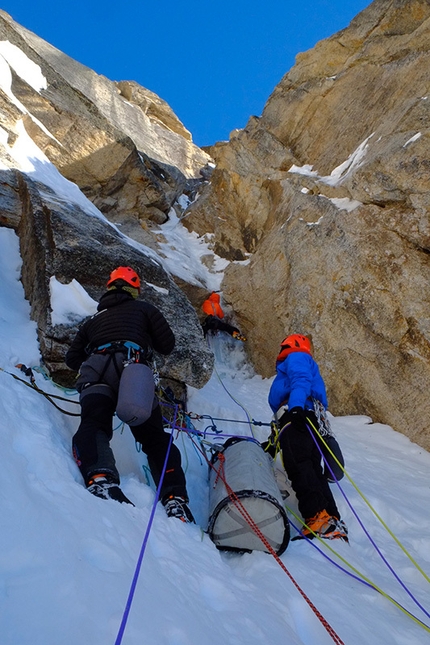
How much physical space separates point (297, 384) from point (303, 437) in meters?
0.53

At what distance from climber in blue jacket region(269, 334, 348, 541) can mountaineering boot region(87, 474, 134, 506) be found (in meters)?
1.45

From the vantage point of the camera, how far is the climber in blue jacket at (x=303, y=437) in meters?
3.31

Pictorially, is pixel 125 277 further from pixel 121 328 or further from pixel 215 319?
pixel 215 319

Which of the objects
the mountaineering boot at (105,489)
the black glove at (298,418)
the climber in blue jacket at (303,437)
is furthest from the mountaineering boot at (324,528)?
the mountaineering boot at (105,489)

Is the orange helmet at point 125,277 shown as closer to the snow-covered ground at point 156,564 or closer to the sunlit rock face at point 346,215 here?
the snow-covered ground at point 156,564

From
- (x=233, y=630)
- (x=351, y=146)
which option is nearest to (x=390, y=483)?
(x=233, y=630)

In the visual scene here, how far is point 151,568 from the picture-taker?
1927mm

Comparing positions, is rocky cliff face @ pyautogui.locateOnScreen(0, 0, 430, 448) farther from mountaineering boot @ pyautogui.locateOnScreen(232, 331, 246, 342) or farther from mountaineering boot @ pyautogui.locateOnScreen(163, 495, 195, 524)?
mountaineering boot @ pyautogui.locateOnScreen(163, 495, 195, 524)

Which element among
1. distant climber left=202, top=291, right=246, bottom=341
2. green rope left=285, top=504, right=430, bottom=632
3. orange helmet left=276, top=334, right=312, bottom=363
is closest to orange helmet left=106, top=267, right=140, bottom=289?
orange helmet left=276, top=334, right=312, bottom=363

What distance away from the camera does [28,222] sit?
20.9ft

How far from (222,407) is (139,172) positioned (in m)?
9.96

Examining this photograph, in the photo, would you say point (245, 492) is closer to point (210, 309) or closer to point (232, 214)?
point (210, 309)

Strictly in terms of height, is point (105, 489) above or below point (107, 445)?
below

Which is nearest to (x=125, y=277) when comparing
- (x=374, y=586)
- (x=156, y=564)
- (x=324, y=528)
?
(x=156, y=564)
